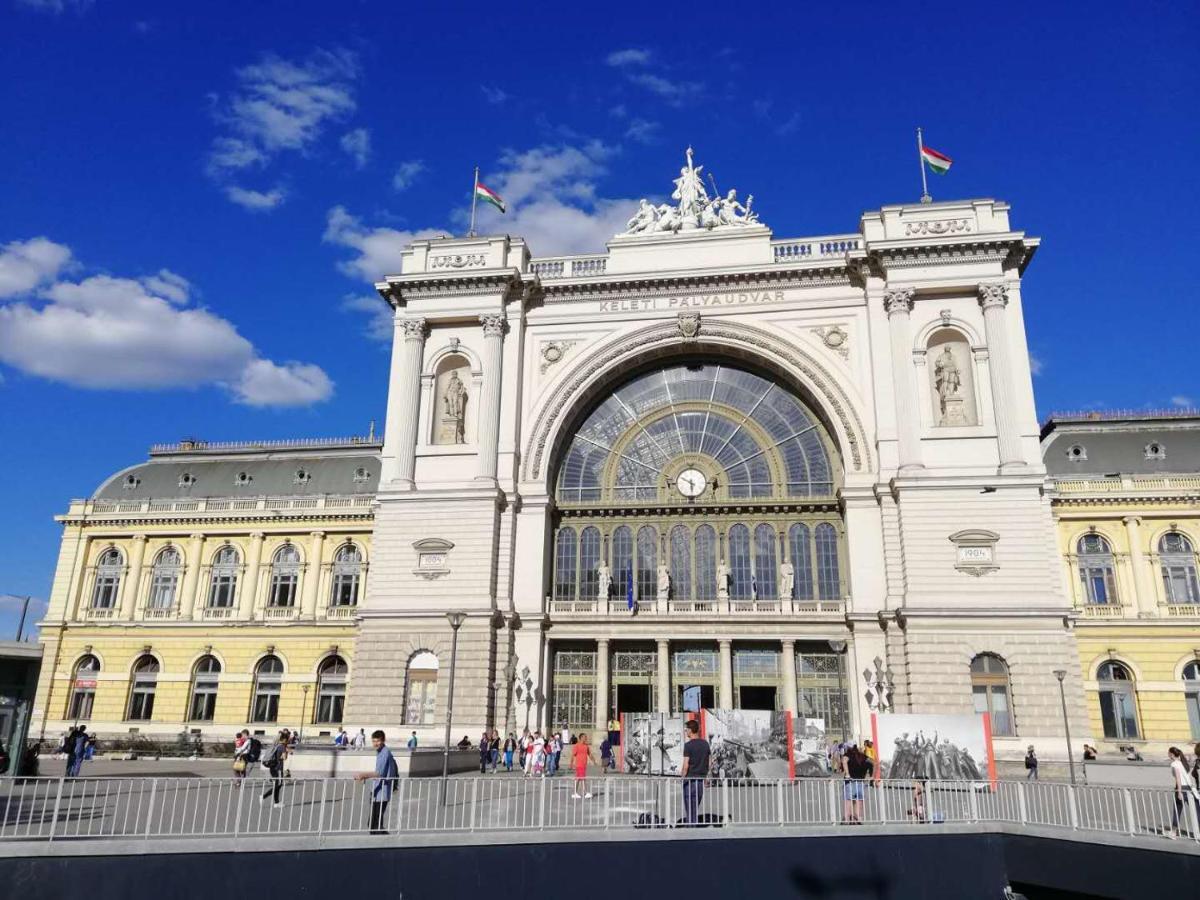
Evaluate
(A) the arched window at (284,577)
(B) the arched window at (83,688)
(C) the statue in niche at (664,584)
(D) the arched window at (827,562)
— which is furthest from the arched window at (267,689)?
(D) the arched window at (827,562)

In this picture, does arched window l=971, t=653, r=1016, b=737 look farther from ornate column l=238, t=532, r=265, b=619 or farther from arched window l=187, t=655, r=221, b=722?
arched window l=187, t=655, r=221, b=722

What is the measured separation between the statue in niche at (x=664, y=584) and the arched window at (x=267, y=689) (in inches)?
906

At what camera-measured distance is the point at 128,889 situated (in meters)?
14.7

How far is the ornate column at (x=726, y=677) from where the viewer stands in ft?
127

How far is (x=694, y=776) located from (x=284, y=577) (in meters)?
39.6

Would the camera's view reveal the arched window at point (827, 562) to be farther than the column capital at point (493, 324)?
No

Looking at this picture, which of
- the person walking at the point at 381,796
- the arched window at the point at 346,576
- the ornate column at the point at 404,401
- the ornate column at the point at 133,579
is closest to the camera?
the person walking at the point at 381,796

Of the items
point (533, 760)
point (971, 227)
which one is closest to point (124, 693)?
point (533, 760)

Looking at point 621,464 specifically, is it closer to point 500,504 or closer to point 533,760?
point 500,504

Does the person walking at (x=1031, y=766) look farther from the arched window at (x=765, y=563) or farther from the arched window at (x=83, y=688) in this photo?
the arched window at (x=83, y=688)

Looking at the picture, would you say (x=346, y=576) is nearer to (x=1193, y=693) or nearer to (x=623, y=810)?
(x=623, y=810)

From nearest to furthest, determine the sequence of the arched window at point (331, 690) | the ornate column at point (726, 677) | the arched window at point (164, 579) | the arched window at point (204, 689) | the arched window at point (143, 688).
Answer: the ornate column at point (726, 677) < the arched window at point (331, 690) < the arched window at point (204, 689) < the arched window at point (143, 688) < the arched window at point (164, 579)

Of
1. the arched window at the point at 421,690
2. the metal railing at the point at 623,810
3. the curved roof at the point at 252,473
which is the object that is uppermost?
the curved roof at the point at 252,473

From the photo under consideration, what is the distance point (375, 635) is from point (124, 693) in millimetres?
20349
